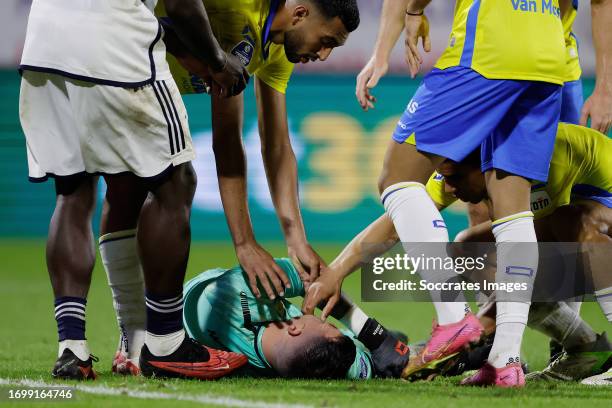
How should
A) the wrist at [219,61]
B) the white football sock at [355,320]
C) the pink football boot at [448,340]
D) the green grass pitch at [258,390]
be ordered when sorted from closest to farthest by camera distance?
the green grass pitch at [258,390] → the pink football boot at [448,340] → the wrist at [219,61] → the white football sock at [355,320]

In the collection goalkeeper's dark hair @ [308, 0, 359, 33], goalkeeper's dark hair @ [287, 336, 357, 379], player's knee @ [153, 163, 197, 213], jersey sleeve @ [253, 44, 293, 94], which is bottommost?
goalkeeper's dark hair @ [287, 336, 357, 379]

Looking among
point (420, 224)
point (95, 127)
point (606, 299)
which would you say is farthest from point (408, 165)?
point (95, 127)

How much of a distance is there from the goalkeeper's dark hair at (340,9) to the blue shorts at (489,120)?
542mm

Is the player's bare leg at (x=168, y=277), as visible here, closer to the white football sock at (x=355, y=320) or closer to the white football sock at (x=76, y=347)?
the white football sock at (x=76, y=347)

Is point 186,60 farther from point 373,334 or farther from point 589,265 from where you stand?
point 589,265

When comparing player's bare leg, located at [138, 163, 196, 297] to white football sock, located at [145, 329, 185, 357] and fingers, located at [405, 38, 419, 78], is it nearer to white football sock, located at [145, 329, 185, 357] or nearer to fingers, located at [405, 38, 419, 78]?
white football sock, located at [145, 329, 185, 357]

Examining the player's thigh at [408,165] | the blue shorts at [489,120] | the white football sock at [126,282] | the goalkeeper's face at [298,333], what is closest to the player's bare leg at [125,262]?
the white football sock at [126,282]

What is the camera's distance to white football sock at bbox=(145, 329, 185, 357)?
4.05 m

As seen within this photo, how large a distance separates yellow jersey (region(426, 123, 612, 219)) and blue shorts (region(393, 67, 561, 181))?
23 cm

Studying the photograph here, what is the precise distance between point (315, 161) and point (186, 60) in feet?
34.0

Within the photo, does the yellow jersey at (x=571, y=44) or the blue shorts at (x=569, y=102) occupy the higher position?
the yellow jersey at (x=571, y=44)

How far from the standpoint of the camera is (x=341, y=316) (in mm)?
4562

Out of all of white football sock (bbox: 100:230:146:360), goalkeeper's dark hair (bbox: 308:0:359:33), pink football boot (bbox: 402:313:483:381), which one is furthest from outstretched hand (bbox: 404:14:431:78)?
white football sock (bbox: 100:230:146:360)

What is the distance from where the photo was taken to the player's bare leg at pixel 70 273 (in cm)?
384
